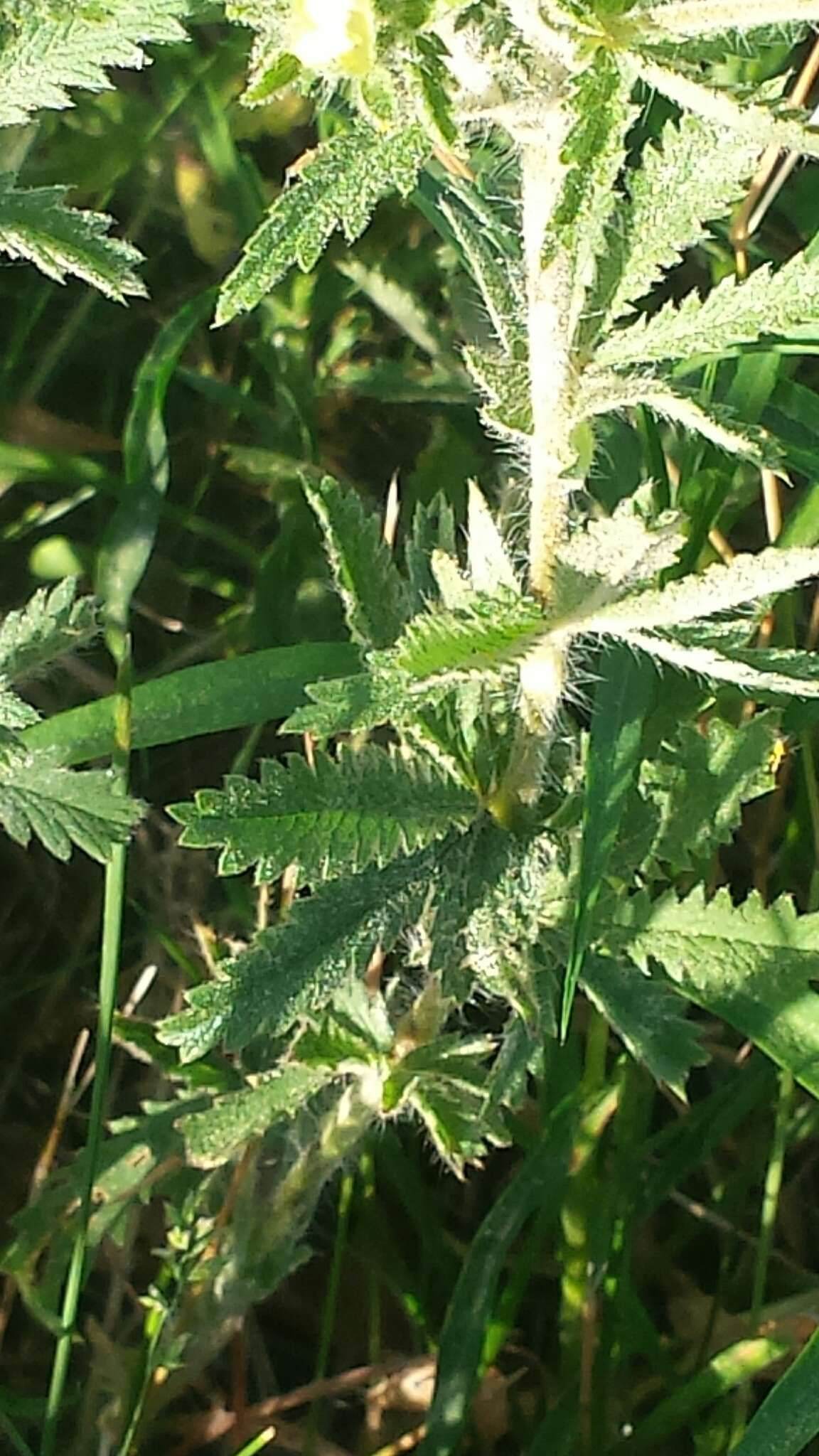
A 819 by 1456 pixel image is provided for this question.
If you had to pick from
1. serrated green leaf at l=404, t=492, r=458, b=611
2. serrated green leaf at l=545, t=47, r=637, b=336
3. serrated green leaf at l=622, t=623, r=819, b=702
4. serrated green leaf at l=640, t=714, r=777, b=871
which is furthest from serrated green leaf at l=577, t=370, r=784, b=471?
serrated green leaf at l=640, t=714, r=777, b=871

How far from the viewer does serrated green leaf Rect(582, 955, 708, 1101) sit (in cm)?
189

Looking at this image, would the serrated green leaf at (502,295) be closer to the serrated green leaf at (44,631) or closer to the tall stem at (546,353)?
the tall stem at (546,353)

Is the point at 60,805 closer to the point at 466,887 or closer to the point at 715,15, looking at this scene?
the point at 466,887

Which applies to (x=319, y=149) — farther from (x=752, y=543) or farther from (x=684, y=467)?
(x=752, y=543)

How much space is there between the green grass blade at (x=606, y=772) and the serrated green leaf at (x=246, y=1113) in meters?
0.36

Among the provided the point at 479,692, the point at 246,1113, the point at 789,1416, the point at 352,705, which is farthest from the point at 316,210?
the point at 789,1416

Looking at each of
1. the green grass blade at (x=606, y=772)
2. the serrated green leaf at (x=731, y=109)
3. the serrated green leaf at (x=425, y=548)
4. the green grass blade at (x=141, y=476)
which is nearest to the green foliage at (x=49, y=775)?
the green grass blade at (x=141, y=476)

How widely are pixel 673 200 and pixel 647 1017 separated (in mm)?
912

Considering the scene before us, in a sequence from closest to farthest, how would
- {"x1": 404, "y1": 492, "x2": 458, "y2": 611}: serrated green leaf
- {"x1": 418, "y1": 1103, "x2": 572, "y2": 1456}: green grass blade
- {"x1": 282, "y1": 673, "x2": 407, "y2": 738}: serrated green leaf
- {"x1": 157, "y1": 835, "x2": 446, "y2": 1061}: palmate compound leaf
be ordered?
{"x1": 282, "y1": 673, "x2": 407, "y2": 738}: serrated green leaf < {"x1": 157, "y1": 835, "x2": 446, "y2": 1061}: palmate compound leaf < {"x1": 404, "y1": 492, "x2": 458, "y2": 611}: serrated green leaf < {"x1": 418, "y1": 1103, "x2": 572, "y2": 1456}: green grass blade

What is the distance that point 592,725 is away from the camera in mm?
1891

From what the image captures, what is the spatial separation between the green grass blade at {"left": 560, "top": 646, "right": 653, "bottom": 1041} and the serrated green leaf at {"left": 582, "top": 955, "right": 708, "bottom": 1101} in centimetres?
3

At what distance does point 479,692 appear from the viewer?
1901 mm

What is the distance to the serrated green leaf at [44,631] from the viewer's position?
190 cm

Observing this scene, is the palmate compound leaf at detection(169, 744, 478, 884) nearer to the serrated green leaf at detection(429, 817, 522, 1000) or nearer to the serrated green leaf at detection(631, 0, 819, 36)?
the serrated green leaf at detection(429, 817, 522, 1000)
